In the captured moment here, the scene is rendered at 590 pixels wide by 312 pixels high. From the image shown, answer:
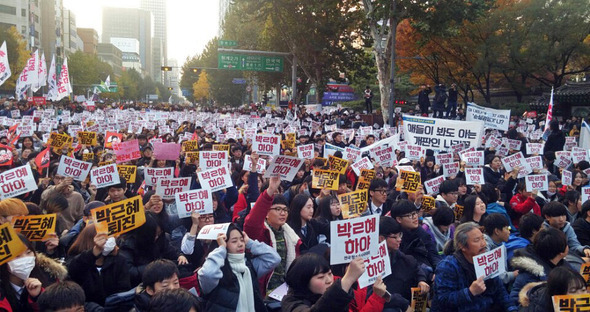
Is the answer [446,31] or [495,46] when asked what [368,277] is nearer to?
[446,31]

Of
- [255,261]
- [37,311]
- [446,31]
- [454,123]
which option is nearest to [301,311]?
[255,261]

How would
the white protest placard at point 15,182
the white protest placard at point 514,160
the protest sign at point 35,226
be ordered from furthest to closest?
the white protest placard at point 514,160
the white protest placard at point 15,182
the protest sign at point 35,226

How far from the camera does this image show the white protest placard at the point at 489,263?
14.2ft

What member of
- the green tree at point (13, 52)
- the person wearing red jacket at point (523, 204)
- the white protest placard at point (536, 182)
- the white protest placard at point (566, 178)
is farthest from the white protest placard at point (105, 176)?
the green tree at point (13, 52)

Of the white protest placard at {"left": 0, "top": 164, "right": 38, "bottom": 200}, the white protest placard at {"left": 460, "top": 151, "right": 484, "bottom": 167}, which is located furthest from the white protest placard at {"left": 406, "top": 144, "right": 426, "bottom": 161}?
the white protest placard at {"left": 0, "top": 164, "right": 38, "bottom": 200}

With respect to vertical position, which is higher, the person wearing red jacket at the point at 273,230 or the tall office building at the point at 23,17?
the tall office building at the point at 23,17

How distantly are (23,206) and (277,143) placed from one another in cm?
497

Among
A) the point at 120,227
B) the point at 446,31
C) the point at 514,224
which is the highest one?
the point at 446,31

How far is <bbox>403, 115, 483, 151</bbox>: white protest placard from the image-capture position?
41.5 feet

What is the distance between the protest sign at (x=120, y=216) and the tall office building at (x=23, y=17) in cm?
8374

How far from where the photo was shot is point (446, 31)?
24016 millimetres

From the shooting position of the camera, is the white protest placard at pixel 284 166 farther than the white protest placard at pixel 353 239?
Yes

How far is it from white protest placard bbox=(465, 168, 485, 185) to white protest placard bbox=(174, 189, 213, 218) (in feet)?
14.3

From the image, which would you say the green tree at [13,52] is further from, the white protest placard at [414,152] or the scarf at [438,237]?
the scarf at [438,237]
